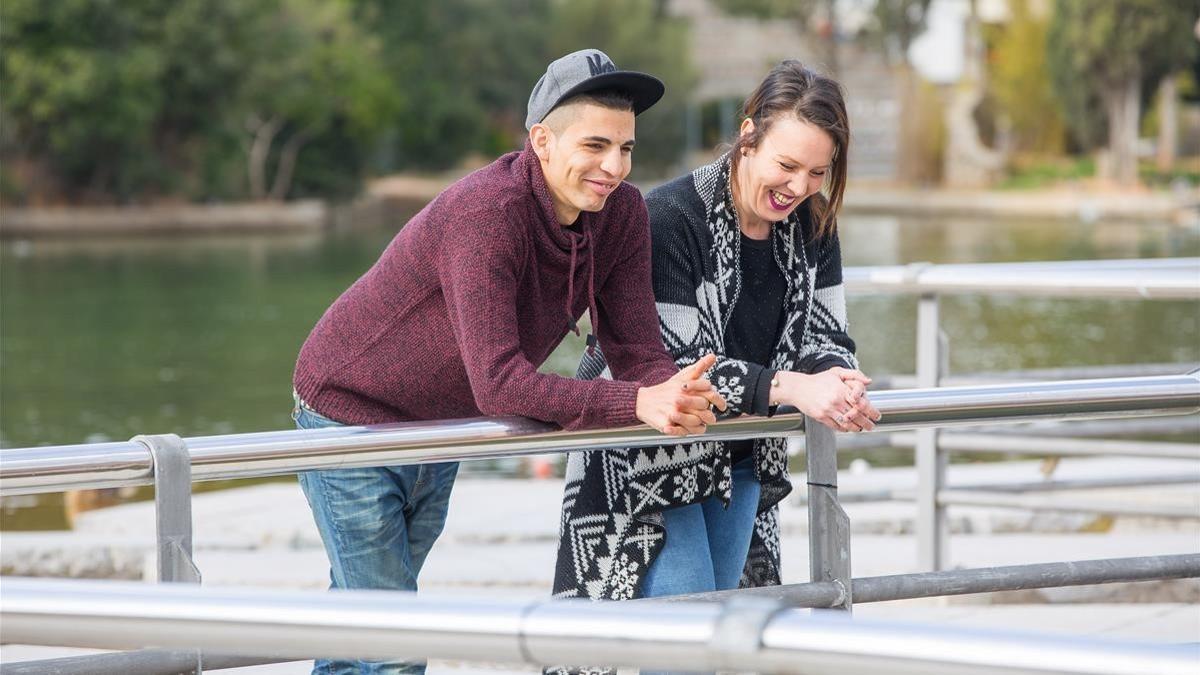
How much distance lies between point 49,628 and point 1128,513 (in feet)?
13.1

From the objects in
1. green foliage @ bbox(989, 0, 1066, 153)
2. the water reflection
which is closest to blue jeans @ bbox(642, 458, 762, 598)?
the water reflection

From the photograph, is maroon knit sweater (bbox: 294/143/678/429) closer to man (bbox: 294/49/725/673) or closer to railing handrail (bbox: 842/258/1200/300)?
man (bbox: 294/49/725/673)

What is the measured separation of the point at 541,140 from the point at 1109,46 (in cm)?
4594

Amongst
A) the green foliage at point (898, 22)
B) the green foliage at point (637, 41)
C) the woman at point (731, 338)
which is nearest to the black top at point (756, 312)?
the woman at point (731, 338)

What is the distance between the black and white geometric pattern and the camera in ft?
9.04

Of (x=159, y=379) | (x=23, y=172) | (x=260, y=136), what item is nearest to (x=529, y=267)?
(x=159, y=379)

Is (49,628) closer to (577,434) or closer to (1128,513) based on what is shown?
(577,434)

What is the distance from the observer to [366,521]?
2.78 m

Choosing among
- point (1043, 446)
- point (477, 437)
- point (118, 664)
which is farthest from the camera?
point (1043, 446)

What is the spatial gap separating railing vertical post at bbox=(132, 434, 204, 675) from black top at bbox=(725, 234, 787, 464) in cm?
109

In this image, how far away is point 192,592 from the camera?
57.8 inches

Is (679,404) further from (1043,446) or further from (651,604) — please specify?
(1043,446)

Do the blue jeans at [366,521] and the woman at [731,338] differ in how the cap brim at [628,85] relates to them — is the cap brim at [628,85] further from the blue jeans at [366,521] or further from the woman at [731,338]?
the blue jeans at [366,521]

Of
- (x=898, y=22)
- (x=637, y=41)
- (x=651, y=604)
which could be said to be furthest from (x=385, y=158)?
(x=651, y=604)
